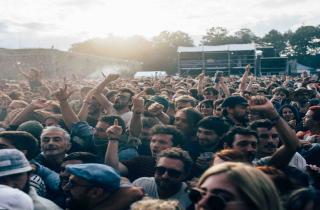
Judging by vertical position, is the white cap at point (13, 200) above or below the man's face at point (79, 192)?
above

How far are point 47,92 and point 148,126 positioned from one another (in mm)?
4945

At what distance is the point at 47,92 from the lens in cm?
967

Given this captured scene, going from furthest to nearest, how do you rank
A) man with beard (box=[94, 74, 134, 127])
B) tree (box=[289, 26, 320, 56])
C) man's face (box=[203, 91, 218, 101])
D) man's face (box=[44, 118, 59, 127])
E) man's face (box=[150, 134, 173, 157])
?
tree (box=[289, 26, 320, 56]), man's face (box=[203, 91, 218, 101]), man with beard (box=[94, 74, 134, 127]), man's face (box=[44, 118, 59, 127]), man's face (box=[150, 134, 173, 157])

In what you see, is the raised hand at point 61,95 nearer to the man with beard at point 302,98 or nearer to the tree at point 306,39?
the man with beard at point 302,98

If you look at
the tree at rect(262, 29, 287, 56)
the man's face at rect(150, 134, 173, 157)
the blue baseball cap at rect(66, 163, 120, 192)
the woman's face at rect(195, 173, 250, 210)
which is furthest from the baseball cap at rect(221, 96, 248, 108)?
the tree at rect(262, 29, 287, 56)

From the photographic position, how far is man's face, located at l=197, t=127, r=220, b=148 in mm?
4629

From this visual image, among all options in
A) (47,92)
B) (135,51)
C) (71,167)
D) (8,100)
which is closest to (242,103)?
(71,167)

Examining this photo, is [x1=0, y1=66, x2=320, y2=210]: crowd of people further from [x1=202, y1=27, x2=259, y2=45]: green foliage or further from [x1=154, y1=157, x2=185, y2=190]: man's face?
[x1=202, y1=27, x2=259, y2=45]: green foliage

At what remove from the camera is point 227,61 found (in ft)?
97.9

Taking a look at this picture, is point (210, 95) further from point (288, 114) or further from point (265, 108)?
point (265, 108)

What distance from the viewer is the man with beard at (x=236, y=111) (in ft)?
17.9

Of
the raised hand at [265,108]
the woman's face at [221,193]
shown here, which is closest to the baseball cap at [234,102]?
the raised hand at [265,108]

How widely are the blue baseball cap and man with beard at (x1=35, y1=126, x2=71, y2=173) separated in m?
1.47

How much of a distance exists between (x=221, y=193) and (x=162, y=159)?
161cm
